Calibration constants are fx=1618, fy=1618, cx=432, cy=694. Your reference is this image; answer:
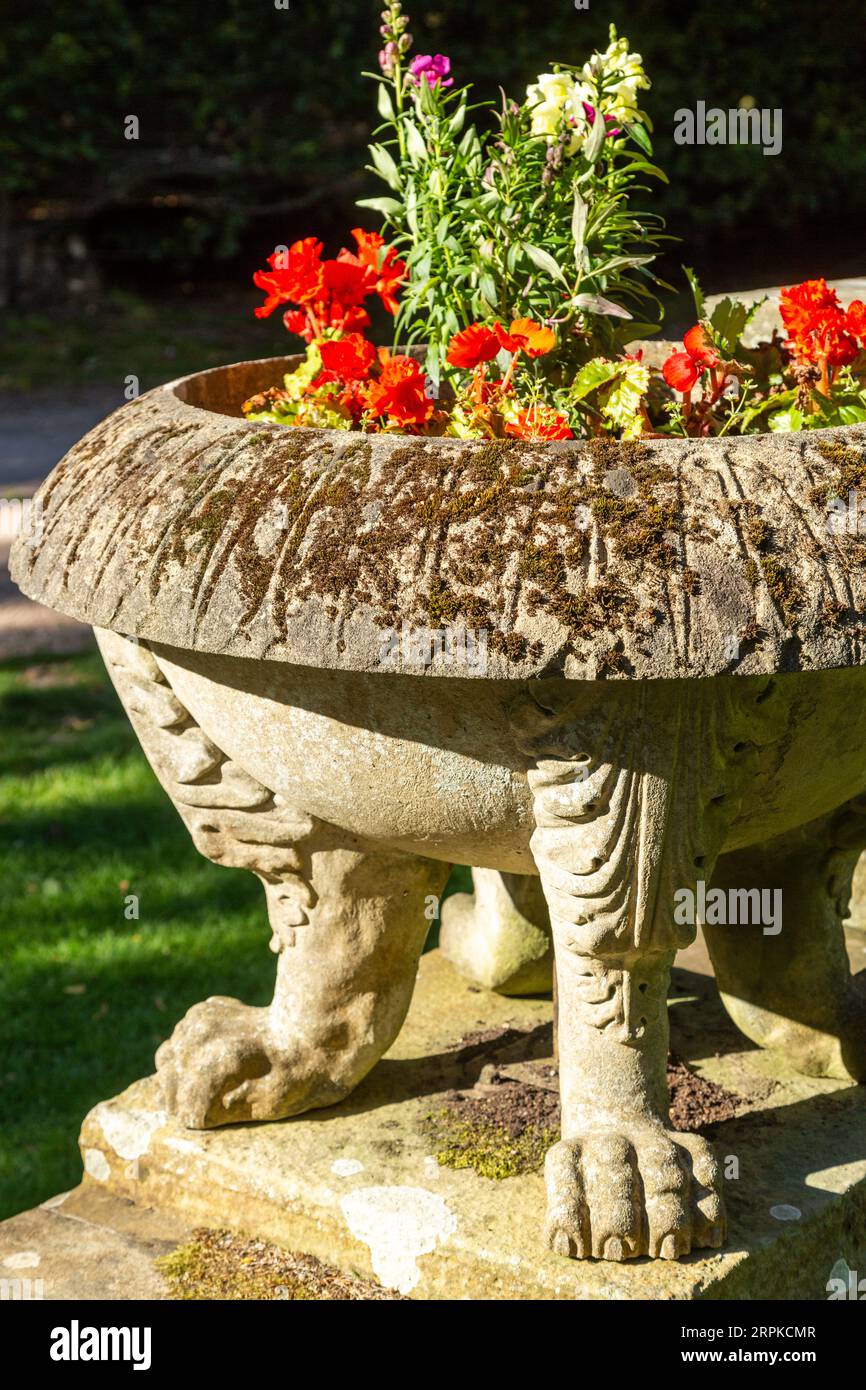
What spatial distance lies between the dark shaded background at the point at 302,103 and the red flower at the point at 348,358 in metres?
7.31

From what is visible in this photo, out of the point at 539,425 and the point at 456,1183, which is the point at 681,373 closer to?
the point at 539,425

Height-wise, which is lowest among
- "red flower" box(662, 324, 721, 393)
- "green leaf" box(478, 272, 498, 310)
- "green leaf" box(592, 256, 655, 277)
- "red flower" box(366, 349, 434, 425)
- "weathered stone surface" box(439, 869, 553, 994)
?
"weathered stone surface" box(439, 869, 553, 994)

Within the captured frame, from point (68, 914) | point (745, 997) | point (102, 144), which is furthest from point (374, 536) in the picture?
point (102, 144)

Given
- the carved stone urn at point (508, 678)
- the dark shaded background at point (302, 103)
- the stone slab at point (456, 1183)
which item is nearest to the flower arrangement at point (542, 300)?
the carved stone urn at point (508, 678)

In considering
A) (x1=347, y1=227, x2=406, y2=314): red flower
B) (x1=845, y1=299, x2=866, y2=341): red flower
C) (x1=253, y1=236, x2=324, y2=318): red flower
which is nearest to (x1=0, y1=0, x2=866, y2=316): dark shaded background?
(x1=347, y1=227, x2=406, y2=314): red flower

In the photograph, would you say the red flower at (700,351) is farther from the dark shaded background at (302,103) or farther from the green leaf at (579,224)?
the dark shaded background at (302,103)

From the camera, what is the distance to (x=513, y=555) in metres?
1.67

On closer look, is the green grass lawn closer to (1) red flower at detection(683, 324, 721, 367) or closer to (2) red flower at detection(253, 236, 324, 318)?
(2) red flower at detection(253, 236, 324, 318)

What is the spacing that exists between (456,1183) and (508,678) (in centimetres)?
82

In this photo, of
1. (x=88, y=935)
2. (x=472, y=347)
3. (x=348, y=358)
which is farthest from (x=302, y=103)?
(x=472, y=347)

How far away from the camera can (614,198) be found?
205cm

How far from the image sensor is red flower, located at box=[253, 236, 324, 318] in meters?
2.20

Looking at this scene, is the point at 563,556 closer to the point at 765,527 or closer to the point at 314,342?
the point at 765,527

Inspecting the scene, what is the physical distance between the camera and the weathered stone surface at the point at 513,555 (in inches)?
64.4
